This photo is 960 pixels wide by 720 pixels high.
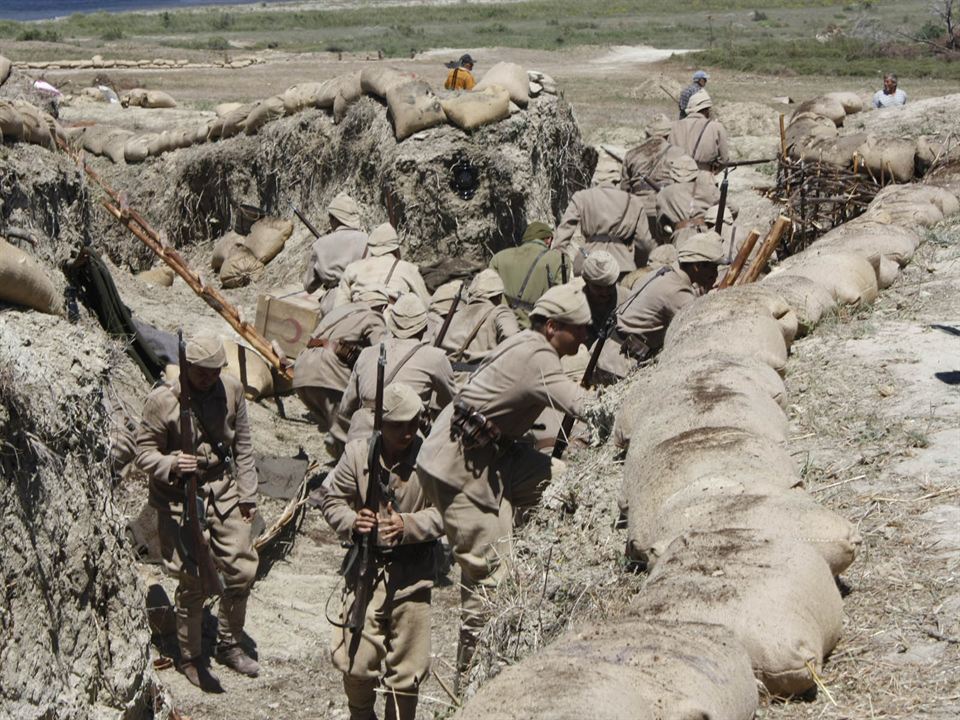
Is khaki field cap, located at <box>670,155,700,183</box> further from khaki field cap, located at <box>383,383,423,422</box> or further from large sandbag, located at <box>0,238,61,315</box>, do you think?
large sandbag, located at <box>0,238,61,315</box>

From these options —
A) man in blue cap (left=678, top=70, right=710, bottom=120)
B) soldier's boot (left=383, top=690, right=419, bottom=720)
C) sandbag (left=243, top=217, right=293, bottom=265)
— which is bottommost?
soldier's boot (left=383, top=690, right=419, bottom=720)

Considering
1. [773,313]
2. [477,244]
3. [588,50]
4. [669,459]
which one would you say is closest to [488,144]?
[477,244]

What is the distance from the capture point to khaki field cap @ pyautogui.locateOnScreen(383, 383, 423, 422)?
604 centimetres

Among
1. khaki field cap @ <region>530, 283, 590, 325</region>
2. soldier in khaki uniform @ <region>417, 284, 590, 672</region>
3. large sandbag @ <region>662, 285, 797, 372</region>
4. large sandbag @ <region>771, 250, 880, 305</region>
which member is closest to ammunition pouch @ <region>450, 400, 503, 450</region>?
soldier in khaki uniform @ <region>417, 284, 590, 672</region>

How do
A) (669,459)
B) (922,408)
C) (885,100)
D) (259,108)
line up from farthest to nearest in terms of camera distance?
1. (885,100)
2. (259,108)
3. (922,408)
4. (669,459)

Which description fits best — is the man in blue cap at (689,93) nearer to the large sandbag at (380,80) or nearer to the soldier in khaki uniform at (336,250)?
the large sandbag at (380,80)

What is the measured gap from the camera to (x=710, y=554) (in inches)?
185

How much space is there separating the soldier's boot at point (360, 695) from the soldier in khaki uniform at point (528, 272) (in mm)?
3509

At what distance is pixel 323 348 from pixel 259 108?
7779 millimetres

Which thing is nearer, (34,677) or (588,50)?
(34,677)

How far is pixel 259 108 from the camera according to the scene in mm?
15805

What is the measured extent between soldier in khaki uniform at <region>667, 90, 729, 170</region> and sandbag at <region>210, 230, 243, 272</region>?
5.26 m

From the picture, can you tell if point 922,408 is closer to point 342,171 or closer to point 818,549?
point 818,549

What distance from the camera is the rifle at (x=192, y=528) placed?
22.7 ft
